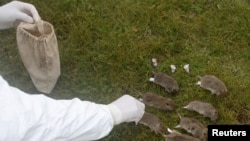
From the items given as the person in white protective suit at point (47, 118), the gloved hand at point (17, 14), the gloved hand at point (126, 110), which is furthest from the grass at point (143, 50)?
the person in white protective suit at point (47, 118)

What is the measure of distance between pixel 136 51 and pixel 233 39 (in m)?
0.89

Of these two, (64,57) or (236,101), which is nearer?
(236,101)

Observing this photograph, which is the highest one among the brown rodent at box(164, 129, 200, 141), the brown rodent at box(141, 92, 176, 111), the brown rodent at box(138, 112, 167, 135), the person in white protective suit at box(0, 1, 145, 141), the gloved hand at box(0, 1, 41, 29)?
the gloved hand at box(0, 1, 41, 29)

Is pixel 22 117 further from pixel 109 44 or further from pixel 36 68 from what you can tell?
pixel 109 44

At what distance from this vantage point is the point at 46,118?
2271mm

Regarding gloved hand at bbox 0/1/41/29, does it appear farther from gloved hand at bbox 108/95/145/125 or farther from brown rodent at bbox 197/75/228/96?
brown rodent at bbox 197/75/228/96

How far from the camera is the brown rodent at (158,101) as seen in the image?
136 inches

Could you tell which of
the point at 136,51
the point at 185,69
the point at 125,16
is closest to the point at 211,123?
the point at 185,69

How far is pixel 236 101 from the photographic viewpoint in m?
3.58

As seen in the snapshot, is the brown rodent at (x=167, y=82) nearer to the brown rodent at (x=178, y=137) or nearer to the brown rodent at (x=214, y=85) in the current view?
the brown rodent at (x=214, y=85)

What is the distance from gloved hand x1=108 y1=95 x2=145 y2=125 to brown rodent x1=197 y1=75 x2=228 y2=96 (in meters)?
0.59

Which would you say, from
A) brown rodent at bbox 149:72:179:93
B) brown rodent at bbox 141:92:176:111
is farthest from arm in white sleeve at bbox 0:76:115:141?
brown rodent at bbox 149:72:179:93

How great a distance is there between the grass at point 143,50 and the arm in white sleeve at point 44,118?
88 cm

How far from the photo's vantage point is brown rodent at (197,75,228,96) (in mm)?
3512
